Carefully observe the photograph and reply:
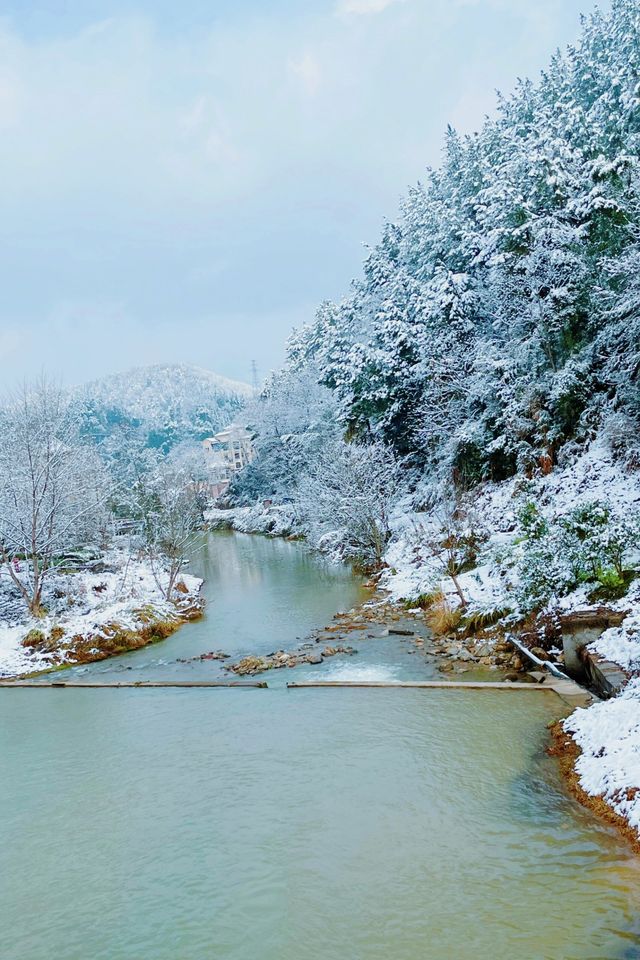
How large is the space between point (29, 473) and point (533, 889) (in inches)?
653

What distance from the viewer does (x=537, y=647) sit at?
10625 mm

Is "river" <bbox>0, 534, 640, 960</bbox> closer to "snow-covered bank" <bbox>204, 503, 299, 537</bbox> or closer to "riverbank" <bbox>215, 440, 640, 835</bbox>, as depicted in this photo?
"riverbank" <bbox>215, 440, 640, 835</bbox>

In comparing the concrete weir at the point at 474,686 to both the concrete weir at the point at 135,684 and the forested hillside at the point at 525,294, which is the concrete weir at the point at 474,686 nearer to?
the concrete weir at the point at 135,684

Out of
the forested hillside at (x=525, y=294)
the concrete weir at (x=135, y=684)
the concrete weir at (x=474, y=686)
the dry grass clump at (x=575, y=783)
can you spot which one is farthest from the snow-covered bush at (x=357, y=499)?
the dry grass clump at (x=575, y=783)

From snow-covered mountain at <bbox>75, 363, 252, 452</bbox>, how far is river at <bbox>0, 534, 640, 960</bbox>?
5916 centimetres

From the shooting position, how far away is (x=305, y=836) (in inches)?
250

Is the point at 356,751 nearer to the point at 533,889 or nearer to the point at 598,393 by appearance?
the point at 533,889

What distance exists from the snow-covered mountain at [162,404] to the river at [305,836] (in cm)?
5916

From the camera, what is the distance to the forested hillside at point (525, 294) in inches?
637

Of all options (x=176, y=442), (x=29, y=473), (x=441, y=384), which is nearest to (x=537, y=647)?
(x=441, y=384)

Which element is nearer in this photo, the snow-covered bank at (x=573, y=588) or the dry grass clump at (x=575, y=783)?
the dry grass clump at (x=575, y=783)

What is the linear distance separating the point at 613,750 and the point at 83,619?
44.9 feet

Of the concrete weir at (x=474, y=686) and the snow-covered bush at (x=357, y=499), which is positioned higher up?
the snow-covered bush at (x=357, y=499)

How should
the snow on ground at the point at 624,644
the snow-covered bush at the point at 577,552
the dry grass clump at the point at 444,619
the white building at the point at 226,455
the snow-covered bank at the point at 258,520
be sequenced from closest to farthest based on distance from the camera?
1. the snow on ground at the point at 624,644
2. the snow-covered bush at the point at 577,552
3. the dry grass clump at the point at 444,619
4. the snow-covered bank at the point at 258,520
5. the white building at the point at 226,455
